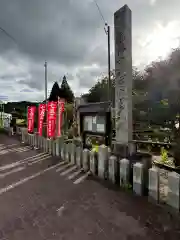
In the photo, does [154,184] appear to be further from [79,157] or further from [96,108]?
[96,108]

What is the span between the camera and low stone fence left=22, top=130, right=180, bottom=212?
3.58 meters

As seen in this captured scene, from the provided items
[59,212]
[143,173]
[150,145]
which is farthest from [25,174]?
[150,145]

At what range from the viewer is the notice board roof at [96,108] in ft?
23.1

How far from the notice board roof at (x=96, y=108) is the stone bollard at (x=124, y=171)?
2858mm

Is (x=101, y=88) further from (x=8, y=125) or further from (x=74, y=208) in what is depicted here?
(x=74, y=208)

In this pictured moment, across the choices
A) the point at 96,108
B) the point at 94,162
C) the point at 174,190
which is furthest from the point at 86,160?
the point at 174,190

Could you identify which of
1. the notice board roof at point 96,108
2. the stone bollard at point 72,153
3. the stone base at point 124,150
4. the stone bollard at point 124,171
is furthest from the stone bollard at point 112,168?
the notice board roof at point 96,108

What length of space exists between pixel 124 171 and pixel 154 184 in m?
0.91

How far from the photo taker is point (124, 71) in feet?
17.9

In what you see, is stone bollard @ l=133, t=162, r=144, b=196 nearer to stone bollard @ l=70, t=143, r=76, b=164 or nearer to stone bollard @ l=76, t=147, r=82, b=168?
stone bollard @ l=76, t=147, r=82, b=168

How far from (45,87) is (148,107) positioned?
16.8 m

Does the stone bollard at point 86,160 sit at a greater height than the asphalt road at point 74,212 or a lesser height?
greater

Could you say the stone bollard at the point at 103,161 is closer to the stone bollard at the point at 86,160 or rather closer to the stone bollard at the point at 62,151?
the stone bollard at the point at 86,160

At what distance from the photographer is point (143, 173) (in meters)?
4.21
